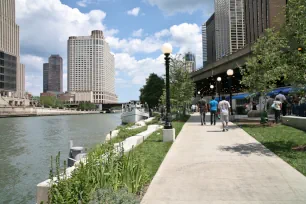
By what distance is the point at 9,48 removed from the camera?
6093 inches

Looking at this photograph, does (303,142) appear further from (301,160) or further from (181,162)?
(181,162)

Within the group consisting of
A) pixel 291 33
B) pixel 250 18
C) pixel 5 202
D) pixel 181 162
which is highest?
pixel 250 18

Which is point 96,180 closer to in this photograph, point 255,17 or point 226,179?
point 226,179

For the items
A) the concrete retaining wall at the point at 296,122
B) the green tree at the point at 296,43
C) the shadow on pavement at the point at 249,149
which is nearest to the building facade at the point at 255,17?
the concrete retaining wall at the point at 296,122

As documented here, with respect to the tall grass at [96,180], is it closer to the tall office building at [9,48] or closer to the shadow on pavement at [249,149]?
the shadow on pavement at [249,149]

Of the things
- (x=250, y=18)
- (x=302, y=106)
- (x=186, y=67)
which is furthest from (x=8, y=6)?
(x=302, y=106)

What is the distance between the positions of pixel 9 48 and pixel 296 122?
164631 millimetres

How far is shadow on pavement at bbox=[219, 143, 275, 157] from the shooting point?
959 cm

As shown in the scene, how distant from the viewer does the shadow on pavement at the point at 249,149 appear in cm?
959

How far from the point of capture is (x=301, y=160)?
27.1 feet

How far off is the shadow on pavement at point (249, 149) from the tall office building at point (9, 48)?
143131mm

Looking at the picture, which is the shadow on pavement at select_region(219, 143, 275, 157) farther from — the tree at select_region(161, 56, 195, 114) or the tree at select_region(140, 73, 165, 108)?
the tree at select_region(140, 73, 165, 108)

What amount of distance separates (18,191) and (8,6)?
569ft

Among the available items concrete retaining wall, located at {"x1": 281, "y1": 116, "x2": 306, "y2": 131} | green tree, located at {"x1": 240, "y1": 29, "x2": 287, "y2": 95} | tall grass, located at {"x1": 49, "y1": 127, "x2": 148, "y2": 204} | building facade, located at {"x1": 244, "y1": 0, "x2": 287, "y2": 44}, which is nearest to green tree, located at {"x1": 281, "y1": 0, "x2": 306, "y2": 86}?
concrete retaining wall, located at {"x1": 281, "y1": 116, "x2": 306, "y2": 131}
